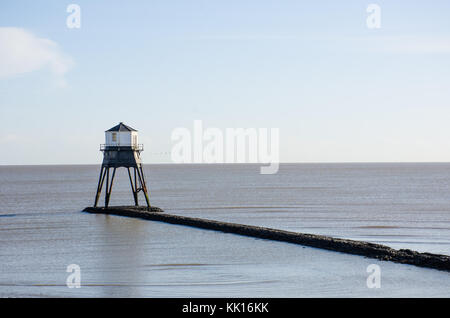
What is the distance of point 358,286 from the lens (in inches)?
853

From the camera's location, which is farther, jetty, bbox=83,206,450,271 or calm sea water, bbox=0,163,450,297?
jetty, bbox=83,206,450,271

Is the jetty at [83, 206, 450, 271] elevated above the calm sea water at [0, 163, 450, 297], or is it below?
above

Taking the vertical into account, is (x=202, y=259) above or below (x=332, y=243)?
below

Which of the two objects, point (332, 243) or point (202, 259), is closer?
point (202, 259)

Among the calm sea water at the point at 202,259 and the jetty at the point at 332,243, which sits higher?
the jetty at the point at 332,243

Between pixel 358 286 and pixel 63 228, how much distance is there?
25.3 m

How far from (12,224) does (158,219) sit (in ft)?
33.6

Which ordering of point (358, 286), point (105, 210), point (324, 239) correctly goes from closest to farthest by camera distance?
point (358, 286) → point (324, 239) → point (105, 210)

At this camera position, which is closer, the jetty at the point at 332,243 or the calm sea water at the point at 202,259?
the calm sea water at the point at 202,259
